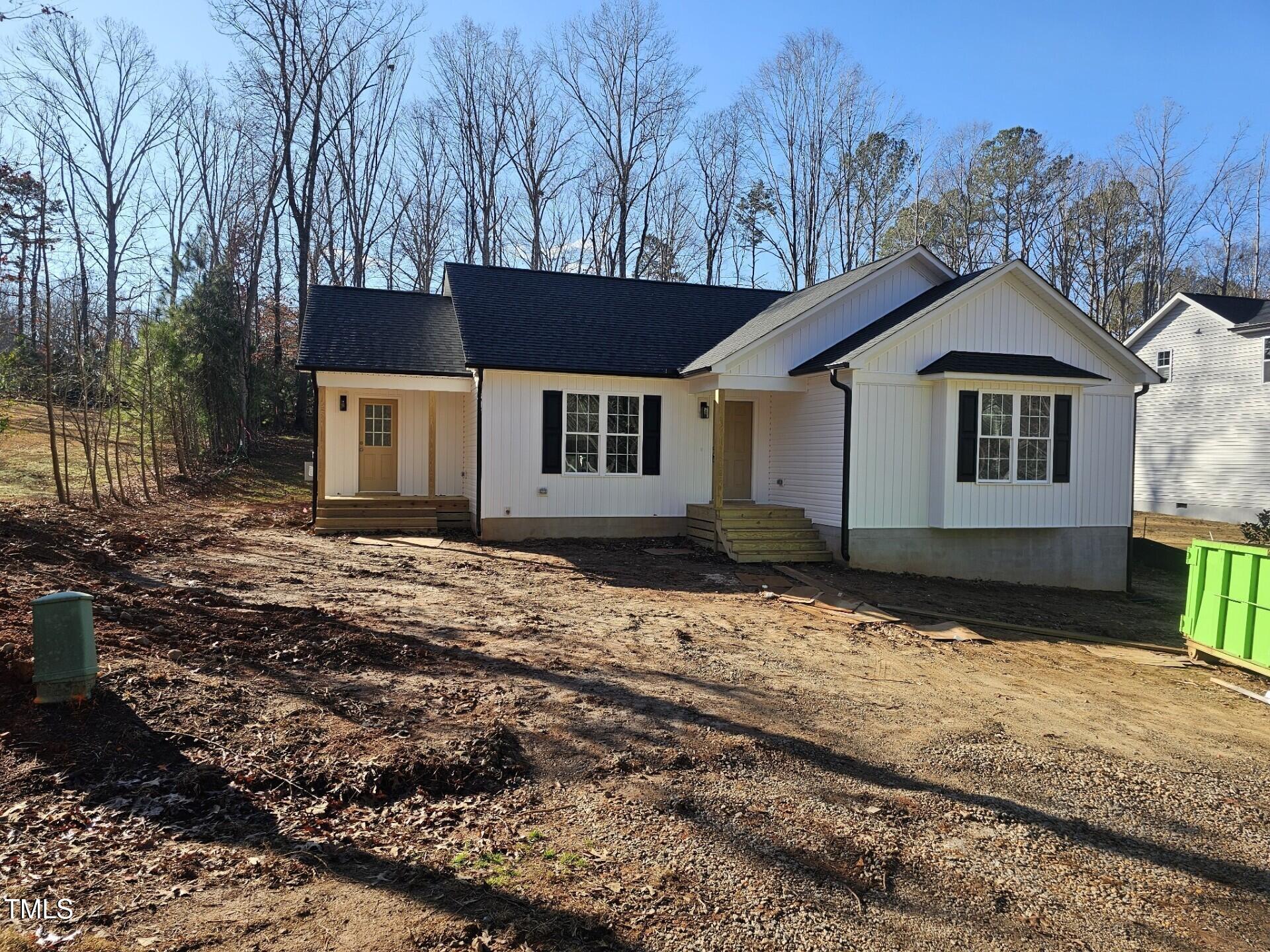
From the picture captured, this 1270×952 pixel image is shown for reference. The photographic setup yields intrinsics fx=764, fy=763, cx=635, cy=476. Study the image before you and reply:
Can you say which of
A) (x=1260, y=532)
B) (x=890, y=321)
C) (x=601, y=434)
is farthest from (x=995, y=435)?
(x=1260, y=532)

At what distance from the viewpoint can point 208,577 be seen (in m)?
8.90

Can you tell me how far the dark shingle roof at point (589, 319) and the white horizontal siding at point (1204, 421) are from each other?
14265 millimetres

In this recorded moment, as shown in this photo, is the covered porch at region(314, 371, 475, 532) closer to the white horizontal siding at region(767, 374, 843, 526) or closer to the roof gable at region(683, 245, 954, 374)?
the roof gable at region(683, 245, 954, 374)

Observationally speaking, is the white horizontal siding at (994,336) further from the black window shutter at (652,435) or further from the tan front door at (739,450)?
the black window shutter at (652,435)

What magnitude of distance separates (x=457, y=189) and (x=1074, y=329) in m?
27.5

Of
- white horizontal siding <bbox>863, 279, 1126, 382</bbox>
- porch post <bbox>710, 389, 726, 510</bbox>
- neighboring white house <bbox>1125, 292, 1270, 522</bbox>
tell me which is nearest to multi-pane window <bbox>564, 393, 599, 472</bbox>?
porch post <bbox>710, 389, 726, 510</bbox>

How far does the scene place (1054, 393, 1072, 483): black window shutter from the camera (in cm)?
1311

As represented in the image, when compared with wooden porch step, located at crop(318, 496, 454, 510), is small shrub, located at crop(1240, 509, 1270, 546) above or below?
below

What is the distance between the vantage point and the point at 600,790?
13.5 ft

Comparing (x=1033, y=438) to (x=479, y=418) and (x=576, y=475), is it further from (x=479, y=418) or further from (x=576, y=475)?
Result: (x=479, y=418)

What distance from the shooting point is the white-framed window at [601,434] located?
45.8 ft

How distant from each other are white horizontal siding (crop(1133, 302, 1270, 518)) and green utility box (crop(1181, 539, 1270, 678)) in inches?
676

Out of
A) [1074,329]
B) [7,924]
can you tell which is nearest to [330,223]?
[1074,329]

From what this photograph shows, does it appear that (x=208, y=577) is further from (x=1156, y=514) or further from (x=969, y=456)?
(x=1156, y=514)
